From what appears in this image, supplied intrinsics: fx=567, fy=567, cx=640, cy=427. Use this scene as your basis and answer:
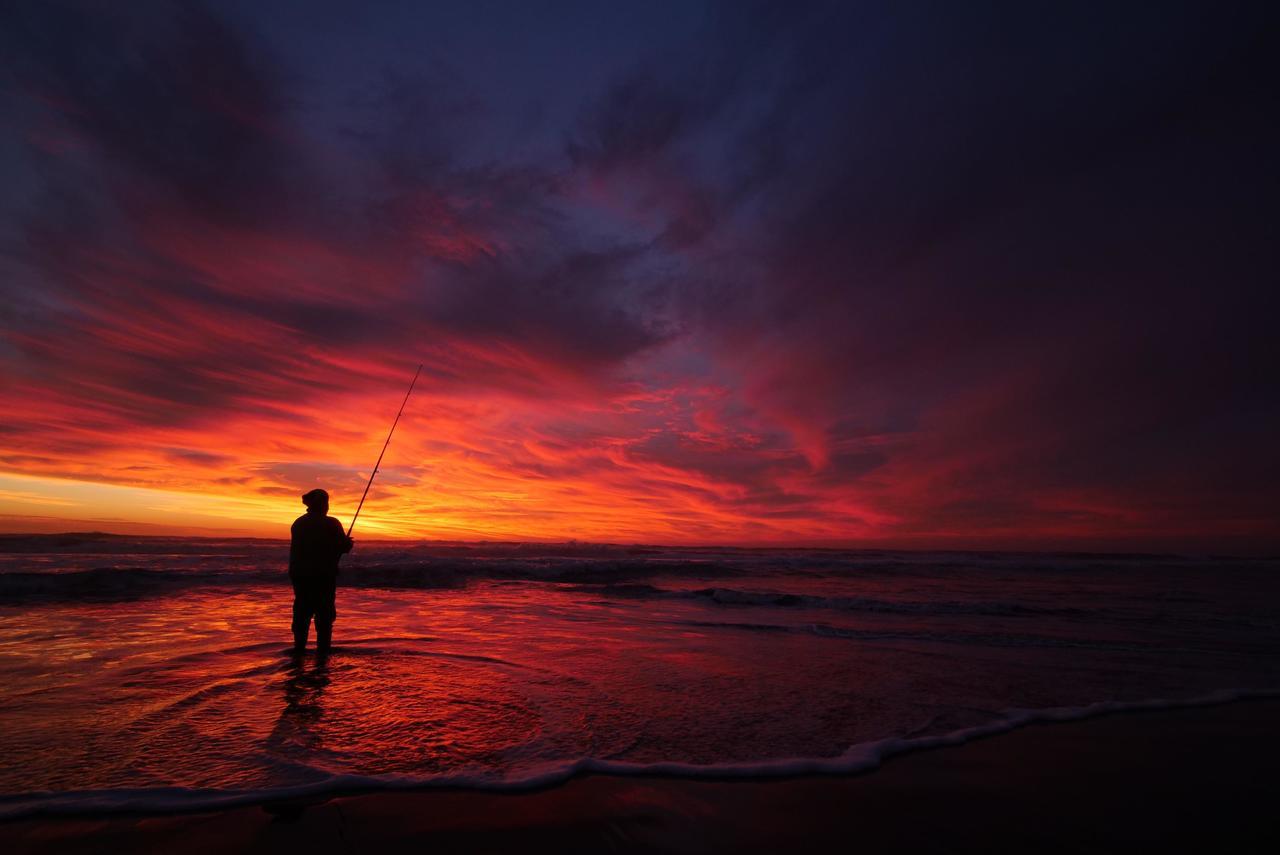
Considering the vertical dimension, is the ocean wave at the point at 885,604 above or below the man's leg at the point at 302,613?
below

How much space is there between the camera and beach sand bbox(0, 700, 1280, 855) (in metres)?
3.22

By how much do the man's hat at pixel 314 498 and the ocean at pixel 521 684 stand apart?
2.07 m

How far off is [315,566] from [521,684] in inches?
131

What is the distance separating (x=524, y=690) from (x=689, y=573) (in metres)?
24.6

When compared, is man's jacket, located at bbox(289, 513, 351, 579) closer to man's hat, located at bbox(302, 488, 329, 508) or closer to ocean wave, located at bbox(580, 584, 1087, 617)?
man's hat, located at bbox(302, 488, 329, 508)

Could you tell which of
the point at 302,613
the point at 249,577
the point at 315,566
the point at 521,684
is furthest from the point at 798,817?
the point at 249,577

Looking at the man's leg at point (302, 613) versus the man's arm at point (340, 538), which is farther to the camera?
the man's arm at point (340, 538)

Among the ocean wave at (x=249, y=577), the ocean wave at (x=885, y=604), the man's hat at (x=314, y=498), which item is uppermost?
the man's hat at (x=314, y=498)

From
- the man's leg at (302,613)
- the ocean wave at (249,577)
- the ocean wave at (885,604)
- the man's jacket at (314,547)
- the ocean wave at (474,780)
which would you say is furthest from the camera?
the ocean wave at (885,604)

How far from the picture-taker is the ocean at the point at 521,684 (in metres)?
4.20

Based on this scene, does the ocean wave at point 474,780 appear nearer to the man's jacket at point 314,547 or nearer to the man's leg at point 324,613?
the man's jacket at point 314,547

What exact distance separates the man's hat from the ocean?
6.78ft

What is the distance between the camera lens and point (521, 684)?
260 inches

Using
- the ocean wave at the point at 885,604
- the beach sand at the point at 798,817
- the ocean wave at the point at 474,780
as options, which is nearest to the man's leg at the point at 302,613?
the ocean wave at the point at 474,780
